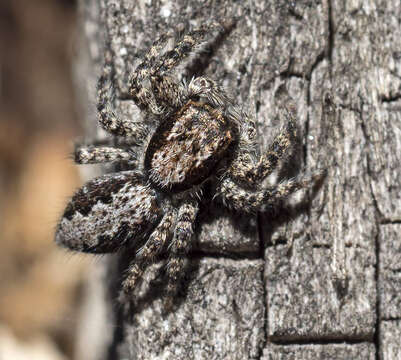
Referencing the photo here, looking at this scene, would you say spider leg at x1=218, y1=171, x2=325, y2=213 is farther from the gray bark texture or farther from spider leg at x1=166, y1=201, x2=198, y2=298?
spider leg at x1=166, y1=201, x2=198, y2=298

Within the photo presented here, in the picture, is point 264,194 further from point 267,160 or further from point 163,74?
point 163,74

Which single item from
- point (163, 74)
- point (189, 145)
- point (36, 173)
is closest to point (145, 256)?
point (189, 145)

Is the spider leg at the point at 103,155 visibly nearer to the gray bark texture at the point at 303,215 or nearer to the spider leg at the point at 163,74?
the spider leg at the point at 163,74

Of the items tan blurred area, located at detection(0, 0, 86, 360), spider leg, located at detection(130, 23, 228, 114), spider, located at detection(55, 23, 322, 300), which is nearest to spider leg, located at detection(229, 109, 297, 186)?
spider, located at detection(55, 23, 322, 300)

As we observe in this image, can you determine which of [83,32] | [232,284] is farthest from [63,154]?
[232,284]

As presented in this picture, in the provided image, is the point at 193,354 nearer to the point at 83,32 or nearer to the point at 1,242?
the point at 83,32

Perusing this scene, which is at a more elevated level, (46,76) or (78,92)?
(46,76)
